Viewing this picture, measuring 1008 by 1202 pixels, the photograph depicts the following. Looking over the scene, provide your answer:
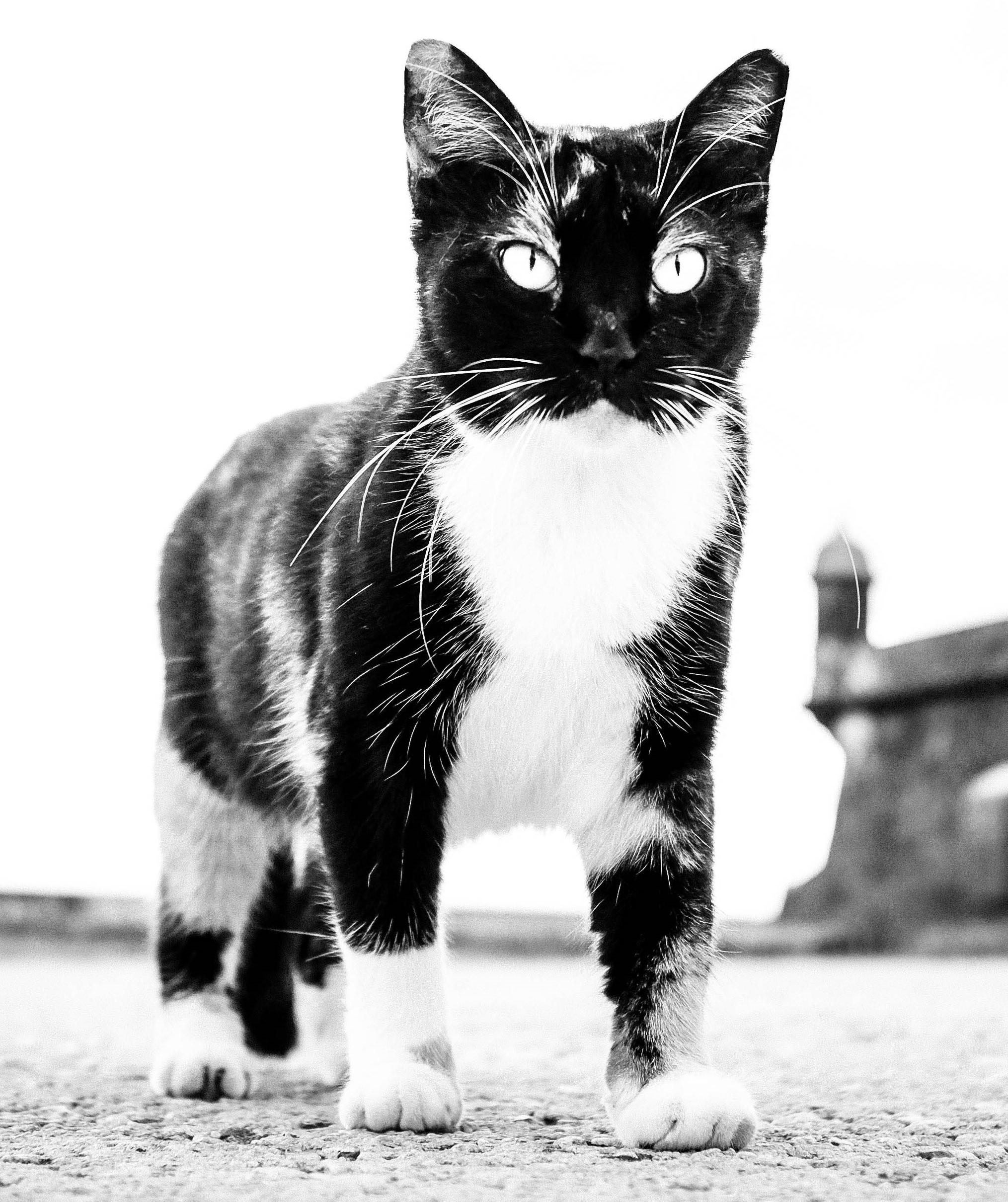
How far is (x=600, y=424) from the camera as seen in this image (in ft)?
6.88

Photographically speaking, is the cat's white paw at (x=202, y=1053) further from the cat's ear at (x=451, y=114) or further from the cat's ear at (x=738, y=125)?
the cat's ear at (x=738, y=125)

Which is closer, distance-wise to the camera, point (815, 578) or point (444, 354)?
point (444, 354)

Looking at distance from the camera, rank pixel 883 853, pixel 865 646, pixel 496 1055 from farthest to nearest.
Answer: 1. pixel 865 646
2. pixel 883 853
3. pixel 496 1055

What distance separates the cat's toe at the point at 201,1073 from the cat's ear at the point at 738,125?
1737 mm

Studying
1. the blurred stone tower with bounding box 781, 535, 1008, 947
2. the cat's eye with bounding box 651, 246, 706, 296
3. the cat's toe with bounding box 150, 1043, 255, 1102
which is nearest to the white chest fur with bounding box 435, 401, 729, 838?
the cat's eye with bounding box 651, 246, 706, 296

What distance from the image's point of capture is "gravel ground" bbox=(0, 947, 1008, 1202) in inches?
68.0

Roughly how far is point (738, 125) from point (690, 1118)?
4.98 feet

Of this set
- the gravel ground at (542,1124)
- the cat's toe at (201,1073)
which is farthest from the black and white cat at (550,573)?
the cat's toe at (201,1073)

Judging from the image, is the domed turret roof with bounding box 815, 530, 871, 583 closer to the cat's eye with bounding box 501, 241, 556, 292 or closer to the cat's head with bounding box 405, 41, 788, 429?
the cat's head with bounding box 405, 41, 788, 429

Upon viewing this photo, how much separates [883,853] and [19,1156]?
10832 millimetres

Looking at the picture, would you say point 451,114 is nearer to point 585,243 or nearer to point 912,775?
point 585,243

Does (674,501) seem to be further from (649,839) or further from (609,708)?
(649,839)

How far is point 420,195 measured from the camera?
2.35 m

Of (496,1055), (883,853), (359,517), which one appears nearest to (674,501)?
(359,517)
